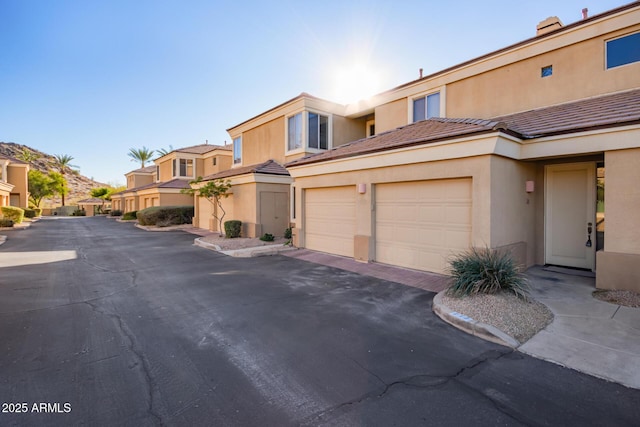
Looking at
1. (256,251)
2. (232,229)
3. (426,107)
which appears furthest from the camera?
(232,229)

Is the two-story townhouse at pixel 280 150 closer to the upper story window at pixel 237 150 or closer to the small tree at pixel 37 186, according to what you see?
the upper story window at pixel 237 150

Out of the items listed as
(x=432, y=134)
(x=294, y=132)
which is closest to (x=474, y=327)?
(x=432, y=134)

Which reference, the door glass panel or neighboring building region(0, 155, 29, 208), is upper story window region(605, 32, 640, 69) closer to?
the door glass panel

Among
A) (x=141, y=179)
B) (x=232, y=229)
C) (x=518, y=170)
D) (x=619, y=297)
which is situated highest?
A: (x=141, y=179)

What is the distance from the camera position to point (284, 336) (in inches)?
190

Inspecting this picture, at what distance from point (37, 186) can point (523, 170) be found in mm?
60880

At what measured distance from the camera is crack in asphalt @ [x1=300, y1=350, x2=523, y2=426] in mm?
3014

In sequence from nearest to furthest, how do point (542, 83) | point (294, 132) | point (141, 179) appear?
point (542, 83) < point (294, 132) < point (141, 179)

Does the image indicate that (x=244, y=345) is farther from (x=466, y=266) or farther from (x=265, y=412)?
A: (x=466, y=266)

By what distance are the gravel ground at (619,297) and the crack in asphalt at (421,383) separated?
3526 millimetres

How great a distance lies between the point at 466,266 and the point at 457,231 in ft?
Answer: 5.65

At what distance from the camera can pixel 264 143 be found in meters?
18.9

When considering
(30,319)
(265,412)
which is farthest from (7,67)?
(265,412)

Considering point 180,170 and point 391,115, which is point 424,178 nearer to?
point 391,115
